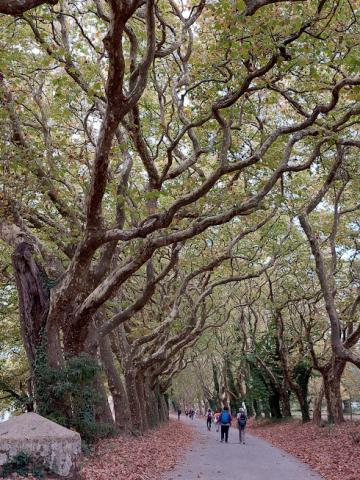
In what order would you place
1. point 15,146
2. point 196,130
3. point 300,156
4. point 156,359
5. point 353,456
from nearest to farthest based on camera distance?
1. point 15,146
2. point 353,456
3. point 196,130
4. point 300,156
5. point 156,359

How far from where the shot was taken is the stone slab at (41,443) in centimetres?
706

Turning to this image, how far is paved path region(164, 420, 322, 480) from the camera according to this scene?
10617 millimetres

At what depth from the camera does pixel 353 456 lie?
11.7 metres

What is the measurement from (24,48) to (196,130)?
15.3 feet

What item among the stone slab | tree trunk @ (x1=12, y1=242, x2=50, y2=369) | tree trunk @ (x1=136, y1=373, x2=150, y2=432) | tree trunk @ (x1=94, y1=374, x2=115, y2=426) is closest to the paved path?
tree trunk @ (x1=94, y1=374, x2=115, y2=426)

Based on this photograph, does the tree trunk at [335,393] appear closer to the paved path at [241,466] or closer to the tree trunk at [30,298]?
the paved path at [241,466]

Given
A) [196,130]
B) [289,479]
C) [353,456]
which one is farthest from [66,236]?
[353,456]

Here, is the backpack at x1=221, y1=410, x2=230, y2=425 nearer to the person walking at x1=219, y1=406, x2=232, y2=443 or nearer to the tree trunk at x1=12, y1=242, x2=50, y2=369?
the person walking at x1=219, y1=406, x2=232, y2=443

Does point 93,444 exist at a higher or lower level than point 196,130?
lower

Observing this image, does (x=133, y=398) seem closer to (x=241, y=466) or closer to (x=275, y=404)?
(x=241, y=466)

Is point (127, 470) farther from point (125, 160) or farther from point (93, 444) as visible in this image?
point (125, 160)

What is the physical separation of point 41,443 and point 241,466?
6.78 metres

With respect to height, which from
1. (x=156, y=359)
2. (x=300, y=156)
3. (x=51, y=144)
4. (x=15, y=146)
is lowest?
(x=156, y=359)

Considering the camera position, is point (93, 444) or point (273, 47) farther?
point (93, 444)
